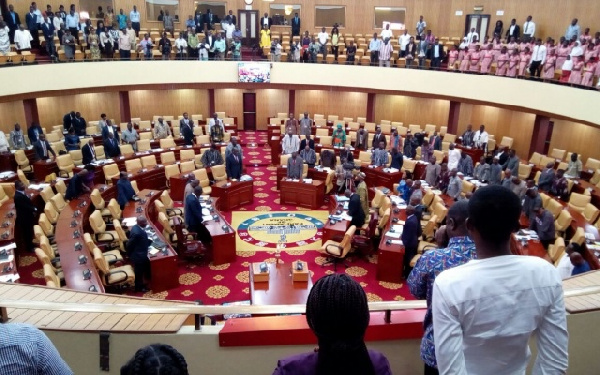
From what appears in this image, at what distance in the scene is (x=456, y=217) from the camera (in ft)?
8.25

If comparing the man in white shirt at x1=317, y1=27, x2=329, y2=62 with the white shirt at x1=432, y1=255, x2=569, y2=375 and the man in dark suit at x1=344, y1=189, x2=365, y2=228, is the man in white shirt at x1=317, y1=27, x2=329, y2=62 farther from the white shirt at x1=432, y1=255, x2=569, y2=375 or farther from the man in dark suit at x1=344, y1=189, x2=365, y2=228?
the white shirt at x1=432, y1=255, x2=569, y2=375

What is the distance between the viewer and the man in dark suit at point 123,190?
11148 millimetres

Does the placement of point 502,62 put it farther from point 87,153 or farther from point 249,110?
point 87,153

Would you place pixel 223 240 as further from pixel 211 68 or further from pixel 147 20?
pixel 147 20

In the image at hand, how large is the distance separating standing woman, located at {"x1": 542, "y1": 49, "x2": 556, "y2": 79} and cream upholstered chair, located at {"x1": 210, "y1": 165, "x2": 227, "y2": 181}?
1049cm

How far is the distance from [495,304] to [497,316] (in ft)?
0.17

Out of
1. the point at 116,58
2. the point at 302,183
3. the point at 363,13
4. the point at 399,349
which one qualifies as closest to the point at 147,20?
the point at 116,58

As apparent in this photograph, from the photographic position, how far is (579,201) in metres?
11.7

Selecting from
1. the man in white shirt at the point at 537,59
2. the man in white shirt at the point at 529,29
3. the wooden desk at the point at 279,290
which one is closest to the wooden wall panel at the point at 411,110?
the man in white shirt at the point at 529,29

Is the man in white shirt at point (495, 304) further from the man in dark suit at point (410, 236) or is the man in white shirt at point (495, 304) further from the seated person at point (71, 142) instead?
the seated person at point (71, 142)

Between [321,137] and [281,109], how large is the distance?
22.6 ft

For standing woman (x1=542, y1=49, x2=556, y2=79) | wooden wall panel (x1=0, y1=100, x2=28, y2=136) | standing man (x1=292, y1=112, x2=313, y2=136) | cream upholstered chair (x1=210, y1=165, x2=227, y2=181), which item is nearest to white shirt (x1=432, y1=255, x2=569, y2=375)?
cream upholstered chair (x1=210, y1=165, x2=227, y2=181)

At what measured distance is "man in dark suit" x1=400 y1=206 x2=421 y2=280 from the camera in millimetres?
9055

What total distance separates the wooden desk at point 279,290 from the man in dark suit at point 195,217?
2879mm
